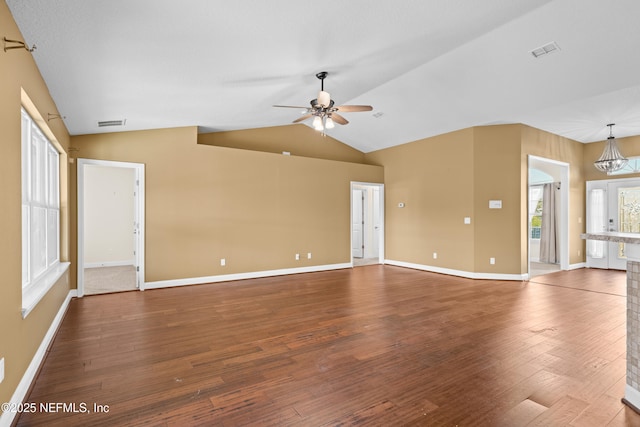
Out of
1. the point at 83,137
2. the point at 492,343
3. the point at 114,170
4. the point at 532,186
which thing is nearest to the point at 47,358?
the point at 83,137

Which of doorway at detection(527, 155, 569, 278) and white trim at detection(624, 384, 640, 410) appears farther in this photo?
doorway at detection(527, 155, 569, 278)

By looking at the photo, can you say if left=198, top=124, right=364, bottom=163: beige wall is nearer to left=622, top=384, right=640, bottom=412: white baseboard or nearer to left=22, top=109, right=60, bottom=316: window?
left=22, top=109, right=60, bottom=316: window

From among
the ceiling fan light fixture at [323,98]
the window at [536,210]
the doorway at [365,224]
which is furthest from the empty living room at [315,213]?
the doorway at [365,224]

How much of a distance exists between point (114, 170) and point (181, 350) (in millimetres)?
6643

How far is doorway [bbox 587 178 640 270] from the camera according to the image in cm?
691

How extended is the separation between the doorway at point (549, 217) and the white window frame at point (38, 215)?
27.3 ft

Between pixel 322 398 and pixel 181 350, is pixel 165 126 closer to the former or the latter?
pixel 181 350

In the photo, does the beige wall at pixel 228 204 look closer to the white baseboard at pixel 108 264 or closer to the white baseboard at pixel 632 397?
the white baseboard at pixel 108 264

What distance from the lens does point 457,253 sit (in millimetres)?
6414

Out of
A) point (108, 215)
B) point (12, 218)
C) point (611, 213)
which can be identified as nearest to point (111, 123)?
point (12, 218)

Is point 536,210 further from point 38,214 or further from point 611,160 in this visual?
point 38,214

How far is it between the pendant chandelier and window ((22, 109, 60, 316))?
8350 millimetres

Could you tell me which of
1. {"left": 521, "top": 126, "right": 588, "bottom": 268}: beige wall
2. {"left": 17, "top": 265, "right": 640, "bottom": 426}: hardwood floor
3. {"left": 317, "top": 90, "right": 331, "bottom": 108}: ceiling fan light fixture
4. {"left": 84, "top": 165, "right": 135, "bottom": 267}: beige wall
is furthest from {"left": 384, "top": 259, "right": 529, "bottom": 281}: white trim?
{"left": 84, "top": 165, "right": 135, "bottom": 267}: beige wall

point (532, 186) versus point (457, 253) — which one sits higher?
point (532, 186)
